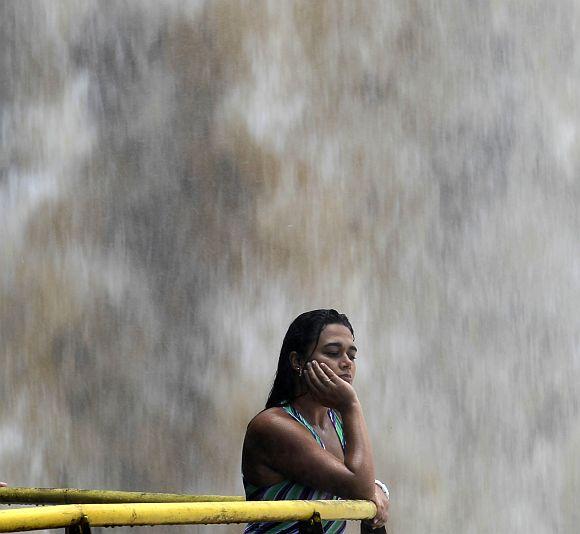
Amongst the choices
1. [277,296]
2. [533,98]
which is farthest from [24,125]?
[533,98]

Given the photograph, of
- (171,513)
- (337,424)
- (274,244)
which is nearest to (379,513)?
(337,424)

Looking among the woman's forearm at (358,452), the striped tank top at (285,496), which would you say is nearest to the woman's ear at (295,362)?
the woman's forearm at (358,452)

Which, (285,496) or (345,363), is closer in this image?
(285,496)

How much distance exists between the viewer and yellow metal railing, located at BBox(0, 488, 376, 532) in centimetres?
192

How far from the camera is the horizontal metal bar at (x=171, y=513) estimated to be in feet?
6.30

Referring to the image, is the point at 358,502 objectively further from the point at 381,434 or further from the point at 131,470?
the point at 381,434

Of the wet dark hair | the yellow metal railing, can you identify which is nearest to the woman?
the wet dark hair

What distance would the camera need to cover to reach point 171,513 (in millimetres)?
2158

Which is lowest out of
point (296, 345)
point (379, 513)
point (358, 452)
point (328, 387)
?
point (379, 513)

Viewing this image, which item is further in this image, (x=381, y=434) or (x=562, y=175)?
(x=562, y=175)

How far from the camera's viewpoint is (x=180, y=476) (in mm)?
7195

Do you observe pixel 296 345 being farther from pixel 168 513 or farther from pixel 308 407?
pixel 168 513

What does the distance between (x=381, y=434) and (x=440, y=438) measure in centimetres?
42

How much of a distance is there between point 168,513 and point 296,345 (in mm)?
1146
